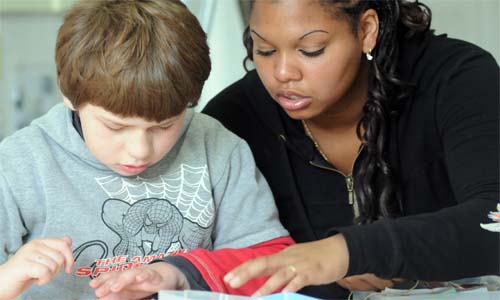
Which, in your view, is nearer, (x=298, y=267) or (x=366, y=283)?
(x=298, y=267)

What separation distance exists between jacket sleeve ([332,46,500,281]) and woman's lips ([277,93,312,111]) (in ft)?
0.77

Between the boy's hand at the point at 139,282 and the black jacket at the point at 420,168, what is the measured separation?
25 cm

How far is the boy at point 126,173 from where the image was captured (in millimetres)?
1052

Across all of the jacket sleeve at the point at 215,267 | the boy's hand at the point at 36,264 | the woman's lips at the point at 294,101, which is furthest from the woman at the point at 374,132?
the boy's hand at the point at 36,264

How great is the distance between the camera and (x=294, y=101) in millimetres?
1270

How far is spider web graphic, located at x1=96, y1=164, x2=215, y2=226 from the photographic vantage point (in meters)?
1.20

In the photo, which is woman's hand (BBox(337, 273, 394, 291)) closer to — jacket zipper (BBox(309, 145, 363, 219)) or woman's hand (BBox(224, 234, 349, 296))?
jacket zipper (BBox(309, 145, 363, 219))

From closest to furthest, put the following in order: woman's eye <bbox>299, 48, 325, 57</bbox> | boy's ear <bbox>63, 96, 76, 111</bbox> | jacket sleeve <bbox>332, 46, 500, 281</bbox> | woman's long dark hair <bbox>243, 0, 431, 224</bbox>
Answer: jacket sleeve <bbox>332, 46, 500, 281</bbox> → boy's ear <bbox>63, 96, 76, 111</bbox> → woman's eye <bbox>299, 48, 325, 57</bbox> → woman's long dark hair <bbox>243, 0, 431, 224</bbox>

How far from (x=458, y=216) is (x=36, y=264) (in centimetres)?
57

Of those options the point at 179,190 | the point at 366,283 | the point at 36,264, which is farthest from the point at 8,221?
the point at 366,283

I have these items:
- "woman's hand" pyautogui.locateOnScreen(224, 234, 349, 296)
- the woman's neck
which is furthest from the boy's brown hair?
the woman's neck

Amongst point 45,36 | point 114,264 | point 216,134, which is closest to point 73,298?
point 114,264

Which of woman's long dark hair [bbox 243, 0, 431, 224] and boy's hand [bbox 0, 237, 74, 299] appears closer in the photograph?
boy's hand [bbox 0, 237, 74, 299]

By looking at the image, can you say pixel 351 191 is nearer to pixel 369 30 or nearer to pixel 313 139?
pixel 313 139
